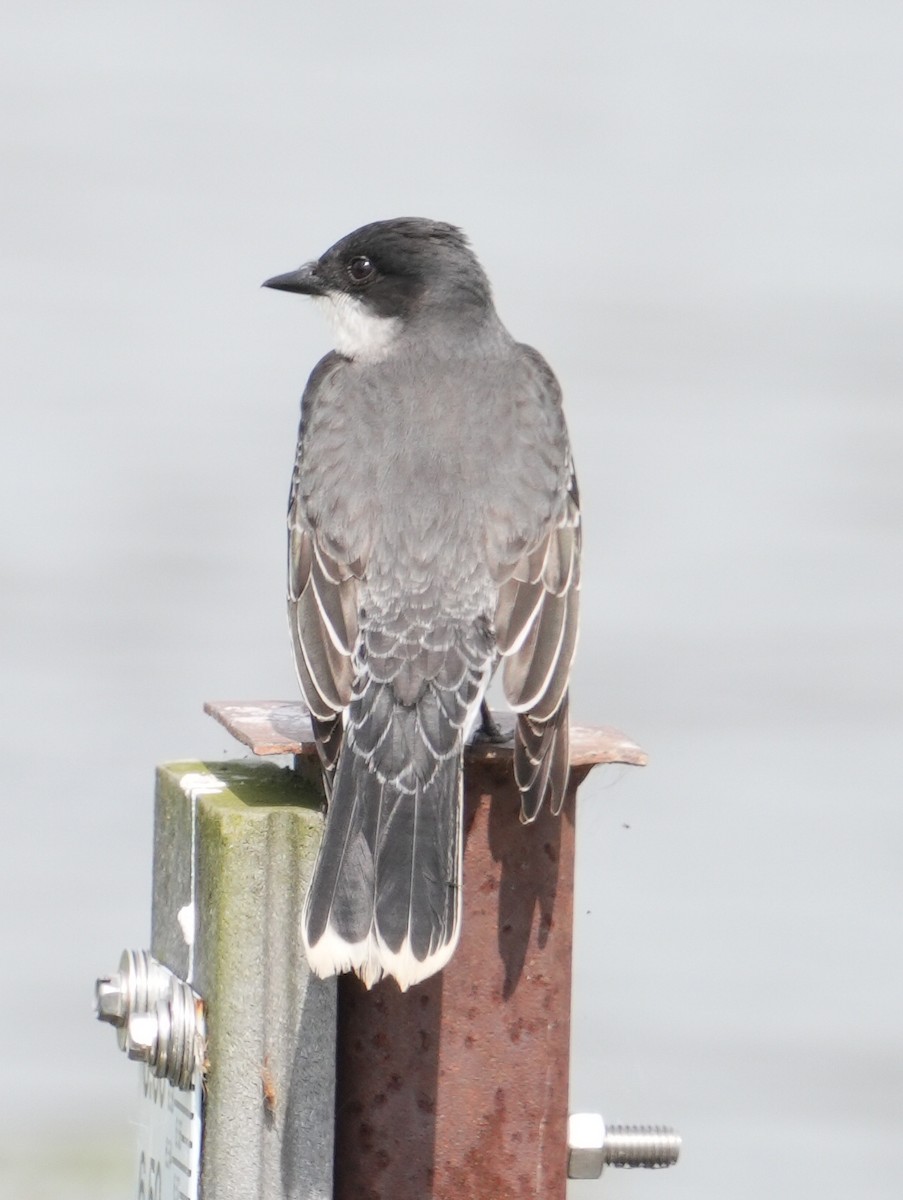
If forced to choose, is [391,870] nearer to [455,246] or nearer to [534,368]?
[534,368]

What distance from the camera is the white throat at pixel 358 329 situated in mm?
5828

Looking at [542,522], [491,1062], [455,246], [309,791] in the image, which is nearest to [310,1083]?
[491,1062]

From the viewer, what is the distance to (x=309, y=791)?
13.2 feet

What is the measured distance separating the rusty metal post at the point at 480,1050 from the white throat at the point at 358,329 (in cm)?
227

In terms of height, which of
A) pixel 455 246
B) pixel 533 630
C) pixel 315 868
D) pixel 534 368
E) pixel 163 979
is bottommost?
pixel 163 979

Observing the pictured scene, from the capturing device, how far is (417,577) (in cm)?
481

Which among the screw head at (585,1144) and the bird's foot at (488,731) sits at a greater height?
the bird's foot at (488,731)

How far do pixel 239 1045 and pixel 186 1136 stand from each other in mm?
271

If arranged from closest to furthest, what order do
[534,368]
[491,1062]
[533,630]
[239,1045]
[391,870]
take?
[239,1045]
[491,1062]
[391,870]
[533,630]
[534,368]

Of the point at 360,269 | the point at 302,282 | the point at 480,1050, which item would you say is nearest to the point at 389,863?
the point at 480,1050

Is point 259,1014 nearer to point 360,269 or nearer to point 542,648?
point 542,648

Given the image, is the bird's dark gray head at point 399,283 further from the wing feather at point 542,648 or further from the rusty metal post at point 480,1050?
the rusty metal post at point 480,1050

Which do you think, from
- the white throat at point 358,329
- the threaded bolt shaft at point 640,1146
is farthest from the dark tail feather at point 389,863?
the white throat at point 358,329

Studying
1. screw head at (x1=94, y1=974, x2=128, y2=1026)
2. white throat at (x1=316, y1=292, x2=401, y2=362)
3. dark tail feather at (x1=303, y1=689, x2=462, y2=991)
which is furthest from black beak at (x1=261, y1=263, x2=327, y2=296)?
screw head at (x1=94, y1=974, x2=128, y2=1026)
